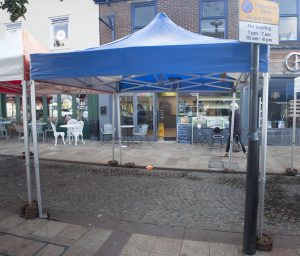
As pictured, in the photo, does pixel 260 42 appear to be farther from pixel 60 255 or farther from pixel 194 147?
pixel 194 147

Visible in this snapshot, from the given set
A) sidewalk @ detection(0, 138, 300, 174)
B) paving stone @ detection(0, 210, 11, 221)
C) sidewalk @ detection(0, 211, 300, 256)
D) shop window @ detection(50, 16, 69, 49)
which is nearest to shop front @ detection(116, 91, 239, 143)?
sidewalk @ detection(0, 138, 300, 174)

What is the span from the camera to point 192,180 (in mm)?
7117

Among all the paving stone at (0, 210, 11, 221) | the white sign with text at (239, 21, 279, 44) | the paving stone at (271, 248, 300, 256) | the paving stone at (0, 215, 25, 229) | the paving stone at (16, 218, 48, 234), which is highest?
the white sign with text at (239, 21, 279, 44)

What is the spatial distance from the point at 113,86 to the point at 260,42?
201 inches

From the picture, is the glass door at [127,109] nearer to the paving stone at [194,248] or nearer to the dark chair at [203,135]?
the dark chair at [203,135]

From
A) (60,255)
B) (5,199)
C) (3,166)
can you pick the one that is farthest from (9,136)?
(60,255)

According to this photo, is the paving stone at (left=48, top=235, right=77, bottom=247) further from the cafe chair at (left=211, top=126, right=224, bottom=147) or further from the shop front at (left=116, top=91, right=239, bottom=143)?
the shop front at (left=116, top=91, right=239, bottom=143)

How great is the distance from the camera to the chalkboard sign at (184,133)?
12.9m

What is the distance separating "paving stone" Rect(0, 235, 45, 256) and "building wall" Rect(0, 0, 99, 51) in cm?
1088

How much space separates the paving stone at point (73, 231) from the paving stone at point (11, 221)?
804mm

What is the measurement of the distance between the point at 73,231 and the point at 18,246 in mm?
740

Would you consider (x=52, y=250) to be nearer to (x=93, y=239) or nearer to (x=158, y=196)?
(x=93, y=239)

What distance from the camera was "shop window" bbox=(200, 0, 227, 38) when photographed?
12.3 m

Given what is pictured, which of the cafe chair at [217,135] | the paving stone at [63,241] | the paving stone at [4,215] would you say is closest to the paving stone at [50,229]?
the paving stone at [63,241]
